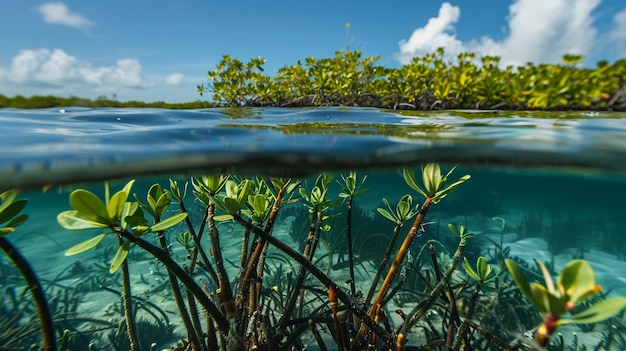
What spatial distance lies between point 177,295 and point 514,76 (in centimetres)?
569

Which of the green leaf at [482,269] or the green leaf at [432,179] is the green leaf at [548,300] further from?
the green leaf at [482,269]

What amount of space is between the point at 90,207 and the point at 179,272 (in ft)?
1.62

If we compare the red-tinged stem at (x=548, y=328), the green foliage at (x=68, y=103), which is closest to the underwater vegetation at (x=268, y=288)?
the red-tinged stem at (x=548, y=328)

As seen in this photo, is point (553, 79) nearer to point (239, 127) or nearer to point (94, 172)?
point (239, 127)

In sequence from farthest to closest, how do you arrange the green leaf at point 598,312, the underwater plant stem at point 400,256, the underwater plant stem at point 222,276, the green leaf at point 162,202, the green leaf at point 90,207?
1. the underwater plant stem at point 400,256
2. the green leaf at point 162,202
3. the underwater plant stem at point 222,276
4. the green leaf at point 90,207
5. the green leaf at point 598,312

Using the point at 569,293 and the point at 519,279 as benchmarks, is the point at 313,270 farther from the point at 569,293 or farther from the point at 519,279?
the point at 569,293

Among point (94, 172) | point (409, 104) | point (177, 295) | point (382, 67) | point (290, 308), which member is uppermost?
point (382, 67)

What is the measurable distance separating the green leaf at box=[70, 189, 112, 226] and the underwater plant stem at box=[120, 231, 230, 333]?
11 cm

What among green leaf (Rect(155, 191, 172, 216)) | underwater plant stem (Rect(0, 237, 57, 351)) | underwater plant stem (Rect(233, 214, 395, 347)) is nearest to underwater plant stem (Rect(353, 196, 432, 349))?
underwater plant stem (Rect(233, 214, 395, 347))

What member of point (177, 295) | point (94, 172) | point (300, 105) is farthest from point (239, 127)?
point (300, 105)

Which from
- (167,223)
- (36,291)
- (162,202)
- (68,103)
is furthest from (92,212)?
(68,103)

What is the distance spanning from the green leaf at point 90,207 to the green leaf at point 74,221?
3 centimetres

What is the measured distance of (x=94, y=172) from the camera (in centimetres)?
325

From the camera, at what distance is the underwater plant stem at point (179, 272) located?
56.4 inches
